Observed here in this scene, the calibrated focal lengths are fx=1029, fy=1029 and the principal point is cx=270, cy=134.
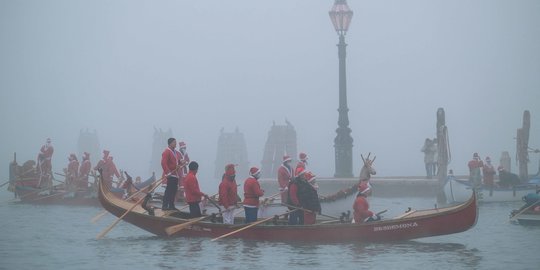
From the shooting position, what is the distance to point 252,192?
91.0ft

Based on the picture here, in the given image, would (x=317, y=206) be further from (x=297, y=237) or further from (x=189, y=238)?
(x=189, y=238)

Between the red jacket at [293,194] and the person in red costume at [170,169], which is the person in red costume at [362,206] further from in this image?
the person in red costume at [170,169]

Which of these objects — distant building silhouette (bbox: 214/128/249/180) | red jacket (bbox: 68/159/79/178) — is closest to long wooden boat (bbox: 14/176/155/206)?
red jacket (bbox: 68/159/79/178)

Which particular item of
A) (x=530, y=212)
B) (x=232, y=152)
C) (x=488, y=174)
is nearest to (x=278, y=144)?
(x=232, y=152)

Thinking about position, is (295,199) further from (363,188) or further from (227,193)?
(363,188)

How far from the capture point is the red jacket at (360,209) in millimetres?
26547

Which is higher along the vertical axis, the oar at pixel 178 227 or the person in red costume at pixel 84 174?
the person in red costume at pixel 84 174

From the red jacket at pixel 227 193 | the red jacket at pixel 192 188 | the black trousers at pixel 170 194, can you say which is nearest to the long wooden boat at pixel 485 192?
the red jacket at pixel 227 193

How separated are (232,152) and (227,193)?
472 ft

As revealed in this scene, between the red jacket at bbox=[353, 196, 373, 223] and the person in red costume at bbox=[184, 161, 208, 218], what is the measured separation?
13.9 ft

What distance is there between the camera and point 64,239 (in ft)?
103

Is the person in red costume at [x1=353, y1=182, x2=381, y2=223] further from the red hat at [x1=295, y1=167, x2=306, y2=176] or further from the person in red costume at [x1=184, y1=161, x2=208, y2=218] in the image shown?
the person in red costume at [x1=184, y1=161, x2=208, y2=218]

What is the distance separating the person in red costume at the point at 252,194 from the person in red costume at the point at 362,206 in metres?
2.71

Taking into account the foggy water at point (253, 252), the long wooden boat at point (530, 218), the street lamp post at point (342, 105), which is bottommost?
the foggy water at point (253, 252)
